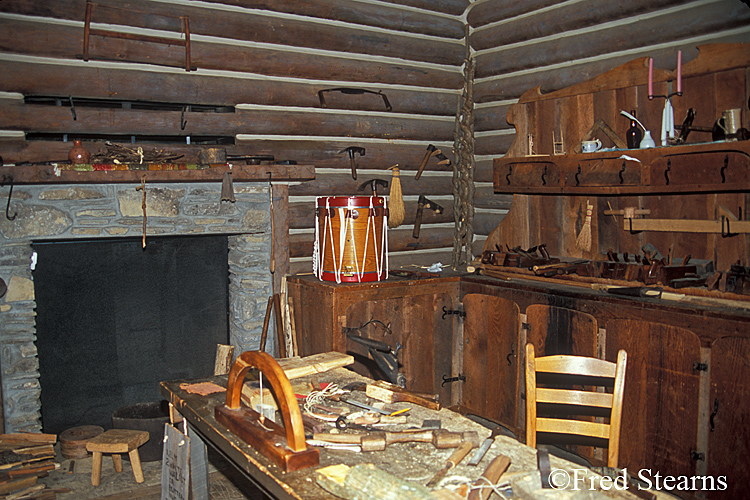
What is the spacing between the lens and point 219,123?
15.3ft

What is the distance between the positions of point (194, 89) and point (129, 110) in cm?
49

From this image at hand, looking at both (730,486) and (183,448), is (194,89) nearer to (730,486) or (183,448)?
(183,448)

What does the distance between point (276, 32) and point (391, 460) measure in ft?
12.4

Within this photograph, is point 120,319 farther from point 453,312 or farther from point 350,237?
point 453,312

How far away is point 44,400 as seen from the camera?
4484 mm

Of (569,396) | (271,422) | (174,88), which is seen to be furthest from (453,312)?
(271,422)

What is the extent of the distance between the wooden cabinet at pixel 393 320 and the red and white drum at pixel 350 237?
11cm

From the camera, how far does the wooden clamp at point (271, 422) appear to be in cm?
198

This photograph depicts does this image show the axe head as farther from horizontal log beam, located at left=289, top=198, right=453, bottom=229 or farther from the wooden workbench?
the wooden workbench

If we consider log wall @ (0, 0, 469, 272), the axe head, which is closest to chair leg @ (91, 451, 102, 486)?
log wall @ (0, 0, 469, 272)

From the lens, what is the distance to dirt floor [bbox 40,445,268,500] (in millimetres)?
3898

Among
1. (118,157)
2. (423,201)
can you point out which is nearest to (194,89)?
(118,157)

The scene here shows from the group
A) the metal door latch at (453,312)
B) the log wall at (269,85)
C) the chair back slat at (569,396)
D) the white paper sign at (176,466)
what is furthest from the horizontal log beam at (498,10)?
the white paper sign at (176,466)

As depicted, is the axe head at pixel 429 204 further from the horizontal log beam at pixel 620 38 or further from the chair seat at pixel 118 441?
the chair seat at pixel 118 441
